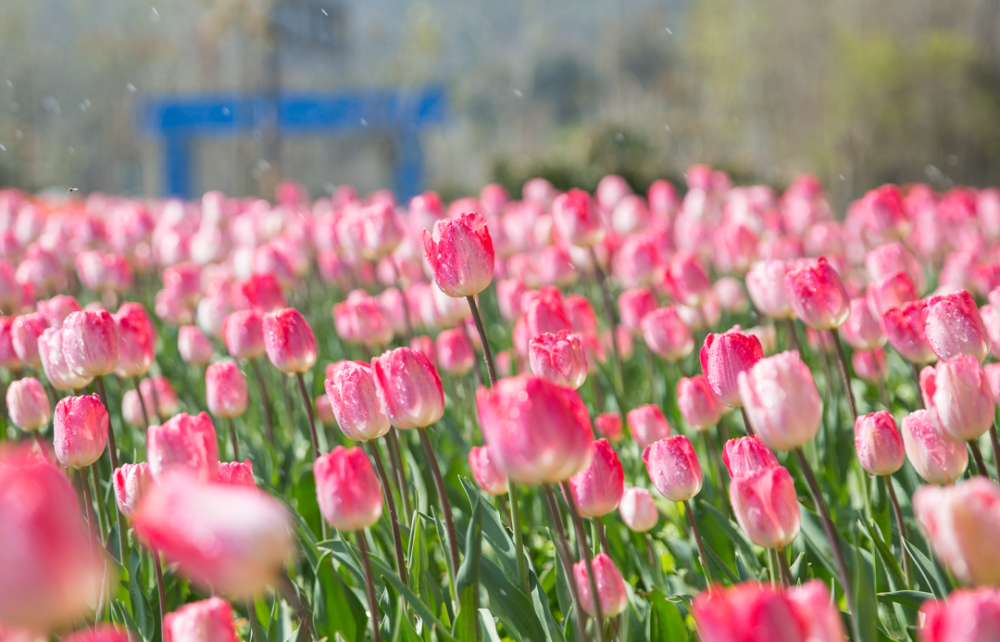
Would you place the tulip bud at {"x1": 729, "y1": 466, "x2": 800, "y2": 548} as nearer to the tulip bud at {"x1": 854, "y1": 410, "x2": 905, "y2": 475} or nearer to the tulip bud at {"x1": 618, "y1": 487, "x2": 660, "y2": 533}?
the tulip bud at {"x1": 854, "y1": 410, "x2": 905, "y2": 475}

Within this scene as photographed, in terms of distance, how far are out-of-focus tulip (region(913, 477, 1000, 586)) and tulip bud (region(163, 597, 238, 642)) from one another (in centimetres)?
61

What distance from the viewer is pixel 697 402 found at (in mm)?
1552

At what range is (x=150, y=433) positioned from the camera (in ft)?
3.99

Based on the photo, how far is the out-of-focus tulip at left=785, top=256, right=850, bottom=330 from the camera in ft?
4.67

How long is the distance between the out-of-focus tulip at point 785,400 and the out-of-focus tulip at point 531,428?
8.6 inches

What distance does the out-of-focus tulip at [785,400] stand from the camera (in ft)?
2.83

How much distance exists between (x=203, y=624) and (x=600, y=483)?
1.89 feet

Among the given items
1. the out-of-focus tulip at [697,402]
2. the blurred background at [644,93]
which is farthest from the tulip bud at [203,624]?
the blurred background at [644,93]

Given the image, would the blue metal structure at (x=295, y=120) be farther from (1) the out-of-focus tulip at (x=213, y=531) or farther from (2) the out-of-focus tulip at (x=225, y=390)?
(1) the out-of-focus tulip at (x=213, y=531)

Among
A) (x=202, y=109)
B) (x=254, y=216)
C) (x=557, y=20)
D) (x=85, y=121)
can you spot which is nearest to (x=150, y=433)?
(x=254, y=216)

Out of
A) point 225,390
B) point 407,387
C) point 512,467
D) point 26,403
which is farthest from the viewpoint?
point 225,390

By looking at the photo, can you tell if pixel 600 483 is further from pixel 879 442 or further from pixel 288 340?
pixel 288 340

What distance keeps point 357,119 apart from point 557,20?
44191 mm

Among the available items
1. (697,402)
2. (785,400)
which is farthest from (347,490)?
(697,402)
